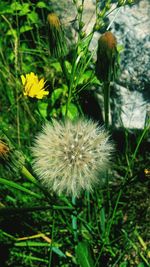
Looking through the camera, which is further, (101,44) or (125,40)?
(125,40)

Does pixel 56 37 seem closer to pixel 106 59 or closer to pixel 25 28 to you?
pixel 106 59

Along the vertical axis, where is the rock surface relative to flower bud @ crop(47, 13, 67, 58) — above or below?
below

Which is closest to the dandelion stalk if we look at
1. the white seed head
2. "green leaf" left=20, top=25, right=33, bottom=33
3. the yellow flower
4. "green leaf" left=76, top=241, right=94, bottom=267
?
the white seed head

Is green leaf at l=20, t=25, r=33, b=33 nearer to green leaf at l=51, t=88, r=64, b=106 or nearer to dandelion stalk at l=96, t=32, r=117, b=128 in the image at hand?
green leaf at l=51, t=88, r=64, b=106

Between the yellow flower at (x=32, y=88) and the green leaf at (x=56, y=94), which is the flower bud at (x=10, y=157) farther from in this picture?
the green leaf at (x=56, y=94)

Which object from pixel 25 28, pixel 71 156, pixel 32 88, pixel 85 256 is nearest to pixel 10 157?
pixel 71 156

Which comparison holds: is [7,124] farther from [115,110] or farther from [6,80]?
[115,110]

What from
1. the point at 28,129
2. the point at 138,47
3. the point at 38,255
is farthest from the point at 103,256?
the point at 138,47

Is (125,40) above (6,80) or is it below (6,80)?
above
